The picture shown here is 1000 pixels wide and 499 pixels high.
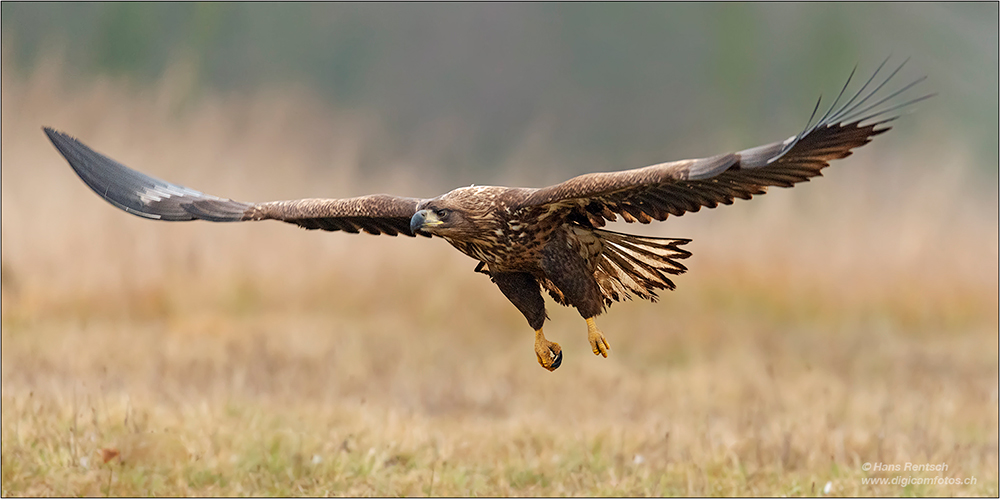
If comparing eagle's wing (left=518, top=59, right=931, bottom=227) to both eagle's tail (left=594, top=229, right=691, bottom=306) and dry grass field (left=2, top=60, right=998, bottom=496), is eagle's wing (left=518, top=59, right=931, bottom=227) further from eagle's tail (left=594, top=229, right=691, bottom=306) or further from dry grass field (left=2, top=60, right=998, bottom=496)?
dry grass field (left=2, top=60, right=998, bottom=496)

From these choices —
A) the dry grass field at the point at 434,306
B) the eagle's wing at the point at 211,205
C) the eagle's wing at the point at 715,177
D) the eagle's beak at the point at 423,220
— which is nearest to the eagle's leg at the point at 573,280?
the eagle's wing at the point at 715,177

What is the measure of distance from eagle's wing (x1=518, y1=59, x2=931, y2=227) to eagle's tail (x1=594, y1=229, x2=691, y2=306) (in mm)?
287

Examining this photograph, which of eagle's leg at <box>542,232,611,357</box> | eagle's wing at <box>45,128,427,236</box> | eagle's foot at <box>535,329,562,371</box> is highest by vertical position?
eagle's wing at <box>45,128,427,236</box>

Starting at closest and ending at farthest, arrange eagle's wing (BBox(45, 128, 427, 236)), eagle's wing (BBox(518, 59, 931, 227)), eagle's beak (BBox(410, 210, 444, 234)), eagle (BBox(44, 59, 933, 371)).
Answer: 1. eagle's wing (BBox(518, 59, 931, 227))
2. eagle (BBox(44, 59, 933, 371))
3. eagle's beak (BBox(410, 210, 444, 234))
4. eagle's wing (BBox(45, 128, 427, 236))

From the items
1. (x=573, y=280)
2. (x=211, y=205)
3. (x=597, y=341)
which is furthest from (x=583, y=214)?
(x=211, y=205)

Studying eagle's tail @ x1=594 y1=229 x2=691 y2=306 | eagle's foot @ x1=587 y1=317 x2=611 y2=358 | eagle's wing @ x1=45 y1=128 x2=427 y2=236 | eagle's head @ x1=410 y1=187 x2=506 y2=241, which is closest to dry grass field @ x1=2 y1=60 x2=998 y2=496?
eagle's wing @ x1=45 y1=128 x2=427 y2=236

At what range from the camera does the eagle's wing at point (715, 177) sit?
145 inches

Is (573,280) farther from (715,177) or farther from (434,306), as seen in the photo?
(434,306)

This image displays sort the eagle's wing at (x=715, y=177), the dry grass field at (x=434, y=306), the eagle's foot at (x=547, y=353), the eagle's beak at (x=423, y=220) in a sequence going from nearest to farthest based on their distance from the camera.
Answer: the eagle's wing at (x=715, y=177), the eagle's beak at (x=423, y=220), the eagle's foot at (x=547, y=353), the dry grass field at (x=434, y=306)

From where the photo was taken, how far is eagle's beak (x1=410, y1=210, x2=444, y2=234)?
14.6 feet

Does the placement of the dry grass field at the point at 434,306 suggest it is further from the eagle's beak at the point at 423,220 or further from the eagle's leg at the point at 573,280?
the eagle's beak at the point at 423,220

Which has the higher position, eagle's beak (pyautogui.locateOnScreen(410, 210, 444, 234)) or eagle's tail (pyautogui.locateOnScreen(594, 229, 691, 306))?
eagle's beak (pyautogui.locateOnScreen(410, 210, 444, 234))

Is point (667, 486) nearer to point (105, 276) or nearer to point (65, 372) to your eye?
point (65, 372)

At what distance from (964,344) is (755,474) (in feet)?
→ 20.4
